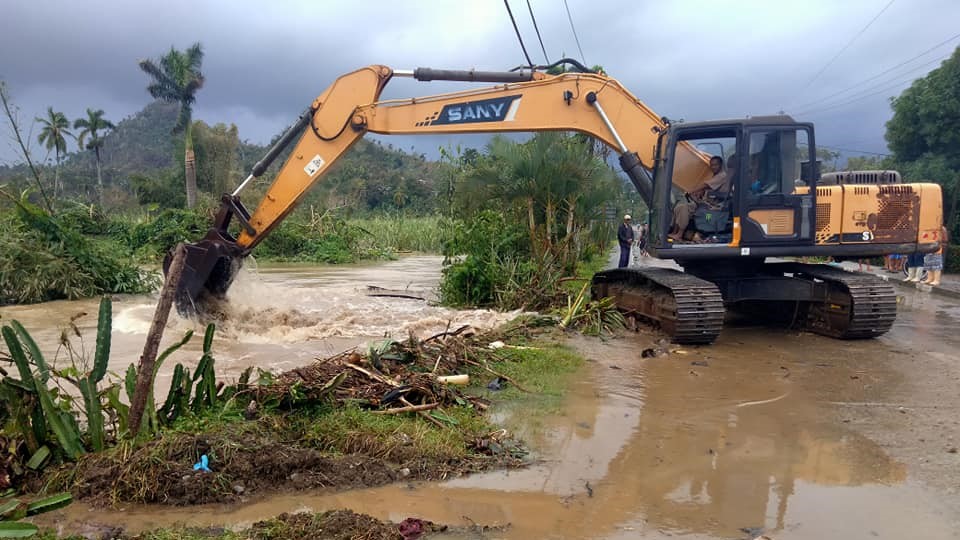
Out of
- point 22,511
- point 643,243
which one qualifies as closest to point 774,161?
point 22,511

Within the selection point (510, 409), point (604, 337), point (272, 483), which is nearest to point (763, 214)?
point (604, 337)

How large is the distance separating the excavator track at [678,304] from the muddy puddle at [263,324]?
2084mm

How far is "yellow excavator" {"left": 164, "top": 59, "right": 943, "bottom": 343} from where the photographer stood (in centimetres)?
888

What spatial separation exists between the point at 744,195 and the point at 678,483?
211 inches

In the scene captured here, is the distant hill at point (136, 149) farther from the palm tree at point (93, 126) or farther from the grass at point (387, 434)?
the grass at point (387, 434)

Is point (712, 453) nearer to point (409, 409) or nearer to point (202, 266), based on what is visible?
point (409, 409)

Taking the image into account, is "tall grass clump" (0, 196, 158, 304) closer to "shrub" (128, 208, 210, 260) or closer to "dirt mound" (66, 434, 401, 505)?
"shrub" (128, 208, 210, 260)

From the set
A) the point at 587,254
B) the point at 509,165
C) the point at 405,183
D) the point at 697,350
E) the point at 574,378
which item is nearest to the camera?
the point at 574,378

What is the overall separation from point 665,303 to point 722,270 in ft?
4.30

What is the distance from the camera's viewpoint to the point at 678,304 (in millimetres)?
8508

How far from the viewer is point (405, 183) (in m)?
59.3

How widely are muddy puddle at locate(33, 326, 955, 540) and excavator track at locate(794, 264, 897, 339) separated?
2.53 meters

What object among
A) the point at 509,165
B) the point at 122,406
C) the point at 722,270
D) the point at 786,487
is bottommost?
the point at 786,487

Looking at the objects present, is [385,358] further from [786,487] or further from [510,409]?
[786,487]
